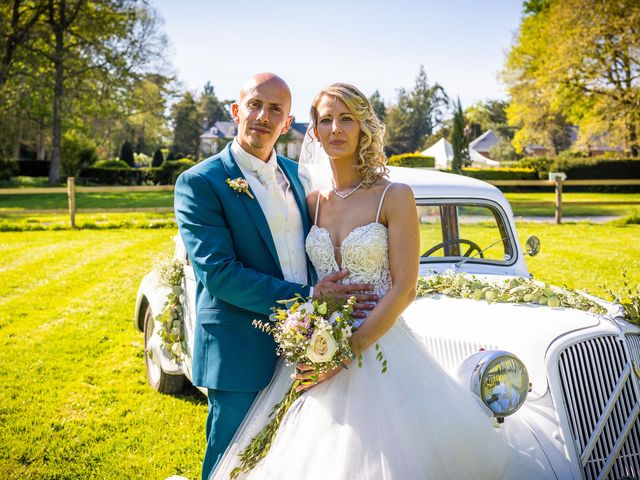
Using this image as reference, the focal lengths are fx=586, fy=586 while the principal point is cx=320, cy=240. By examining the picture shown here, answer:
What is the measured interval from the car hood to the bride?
43cm

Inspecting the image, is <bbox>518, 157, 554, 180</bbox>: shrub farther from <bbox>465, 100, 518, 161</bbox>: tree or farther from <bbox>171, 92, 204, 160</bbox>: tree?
<bbox>171, 92, 204, 160</bbox>: tree

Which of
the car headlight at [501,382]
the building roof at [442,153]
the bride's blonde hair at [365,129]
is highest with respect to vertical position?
the building roof at [442,153]

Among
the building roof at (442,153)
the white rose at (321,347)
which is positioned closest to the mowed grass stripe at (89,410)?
the white rose at (321,347)

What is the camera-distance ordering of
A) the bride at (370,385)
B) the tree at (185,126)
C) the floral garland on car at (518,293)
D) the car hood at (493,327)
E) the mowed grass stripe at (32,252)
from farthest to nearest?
1. the tree at (185,126)
2. the mowed grass stripe at (32,252)
3. the floral garland on car at (518,293)
4. the car hood at (493,327)
5. the bride at (370,385)

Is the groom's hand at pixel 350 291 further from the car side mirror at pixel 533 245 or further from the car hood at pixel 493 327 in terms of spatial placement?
the car side mirror at pixel 533 245

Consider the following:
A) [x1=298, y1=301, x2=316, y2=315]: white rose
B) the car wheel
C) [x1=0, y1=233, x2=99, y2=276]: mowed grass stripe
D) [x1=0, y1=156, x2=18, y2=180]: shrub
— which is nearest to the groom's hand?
[x1=298, y1=301, x2=316, y2=315]: white rose

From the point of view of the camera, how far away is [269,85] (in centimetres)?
278

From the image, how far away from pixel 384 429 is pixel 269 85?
1.63 meters

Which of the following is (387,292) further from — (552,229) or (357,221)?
(552,229)

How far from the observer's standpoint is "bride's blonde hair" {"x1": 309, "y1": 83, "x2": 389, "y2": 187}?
2684mm

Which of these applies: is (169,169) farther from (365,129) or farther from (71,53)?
(365,129)

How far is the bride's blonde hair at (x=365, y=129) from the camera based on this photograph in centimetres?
268

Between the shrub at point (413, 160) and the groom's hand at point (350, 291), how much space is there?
27.1 metres

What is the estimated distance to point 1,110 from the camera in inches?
1141
